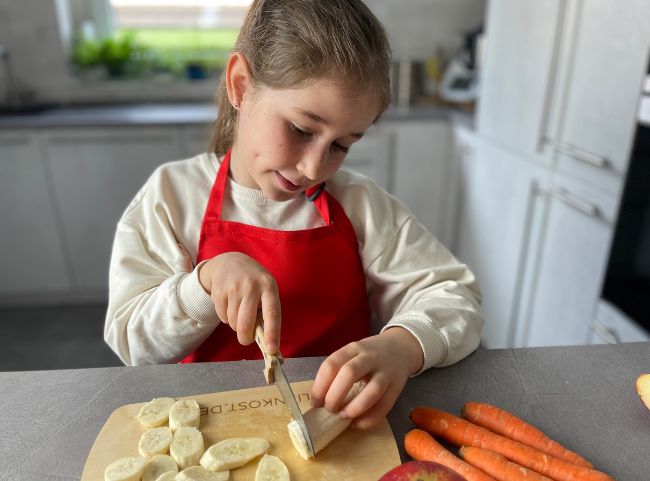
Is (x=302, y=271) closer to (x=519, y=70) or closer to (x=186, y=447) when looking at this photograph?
(x=186, y=447)

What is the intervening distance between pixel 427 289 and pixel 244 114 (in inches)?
16.2

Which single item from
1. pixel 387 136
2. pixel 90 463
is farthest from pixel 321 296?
pixel 387 136

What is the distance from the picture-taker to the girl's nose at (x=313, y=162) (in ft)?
2.33

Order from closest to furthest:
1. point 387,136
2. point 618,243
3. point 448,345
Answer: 1. point 448,345
2. point 618,243
3. point 387,136

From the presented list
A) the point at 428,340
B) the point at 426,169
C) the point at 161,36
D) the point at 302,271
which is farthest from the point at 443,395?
the point at 161,36

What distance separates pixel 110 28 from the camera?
291 cm

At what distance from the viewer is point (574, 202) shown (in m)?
1.51

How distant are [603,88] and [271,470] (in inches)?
51.8

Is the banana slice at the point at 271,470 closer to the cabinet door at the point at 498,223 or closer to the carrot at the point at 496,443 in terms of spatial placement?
the carrot at the point at 496,443

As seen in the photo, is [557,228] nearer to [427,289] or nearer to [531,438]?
[427,289]

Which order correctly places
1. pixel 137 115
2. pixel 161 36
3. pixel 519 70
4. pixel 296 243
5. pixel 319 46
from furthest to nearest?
pixel 161 36
pixel 137 115
pixel 519 70
pixel 296 243
pixel 319 46

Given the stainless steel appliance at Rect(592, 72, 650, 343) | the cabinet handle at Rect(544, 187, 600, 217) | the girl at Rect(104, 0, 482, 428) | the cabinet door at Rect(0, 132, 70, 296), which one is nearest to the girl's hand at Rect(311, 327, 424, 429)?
the girl at Rect(104, 0, 482, 428)

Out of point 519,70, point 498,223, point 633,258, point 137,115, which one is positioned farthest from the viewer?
point 137,115

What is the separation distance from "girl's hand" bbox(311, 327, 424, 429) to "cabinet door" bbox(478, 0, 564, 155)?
1.27 m
